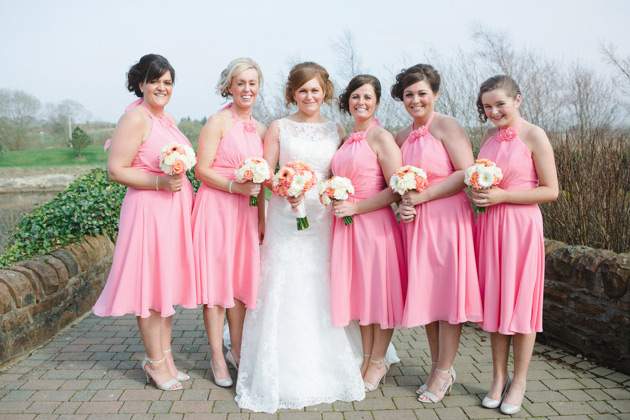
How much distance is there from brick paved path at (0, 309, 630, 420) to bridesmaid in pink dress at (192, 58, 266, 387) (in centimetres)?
56

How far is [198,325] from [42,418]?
2.47m

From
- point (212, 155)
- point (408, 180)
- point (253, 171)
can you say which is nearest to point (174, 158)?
point (212, 155)

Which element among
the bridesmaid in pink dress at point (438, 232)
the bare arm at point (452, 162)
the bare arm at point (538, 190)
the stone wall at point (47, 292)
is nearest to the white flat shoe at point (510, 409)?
the bridesmaid in pink dress at point (438, 232)

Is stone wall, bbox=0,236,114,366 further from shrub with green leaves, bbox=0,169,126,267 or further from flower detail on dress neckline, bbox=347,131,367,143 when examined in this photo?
flower detail on dress neckline, bbox=347,131,367,143

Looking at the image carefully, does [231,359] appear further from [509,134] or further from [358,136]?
[509,134]

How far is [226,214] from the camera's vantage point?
4.23 m

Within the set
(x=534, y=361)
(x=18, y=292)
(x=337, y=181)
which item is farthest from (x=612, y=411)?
(x=18, y=292)

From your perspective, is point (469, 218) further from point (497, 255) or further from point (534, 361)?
point (534, 361)

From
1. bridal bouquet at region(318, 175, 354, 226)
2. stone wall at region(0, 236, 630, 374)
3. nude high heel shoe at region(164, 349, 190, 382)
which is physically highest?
bridal bouquet at region(318, 175, 354, 226)

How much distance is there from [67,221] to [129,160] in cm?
288

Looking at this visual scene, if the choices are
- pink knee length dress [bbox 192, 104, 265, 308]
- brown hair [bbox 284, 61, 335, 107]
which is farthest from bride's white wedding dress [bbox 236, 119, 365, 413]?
brown hair [bbox 284, 61, 335, 107]

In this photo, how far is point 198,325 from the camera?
6043mm

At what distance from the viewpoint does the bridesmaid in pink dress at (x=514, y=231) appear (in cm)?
366

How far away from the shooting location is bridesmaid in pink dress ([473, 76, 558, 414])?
3.66m
